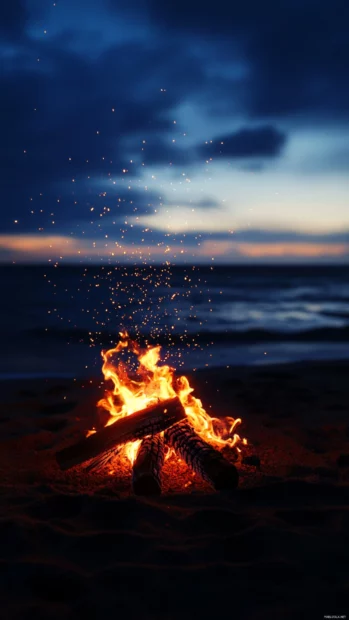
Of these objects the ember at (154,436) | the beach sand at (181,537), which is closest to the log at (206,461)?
the ember at (154,436)

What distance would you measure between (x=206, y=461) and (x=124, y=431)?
0.88 metres

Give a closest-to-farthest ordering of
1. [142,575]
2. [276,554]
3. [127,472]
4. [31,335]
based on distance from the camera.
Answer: [142,575] < [276,554] < [127,472] < [31,335]

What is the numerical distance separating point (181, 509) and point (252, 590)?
3.53ft

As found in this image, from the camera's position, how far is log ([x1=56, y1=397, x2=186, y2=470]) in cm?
501

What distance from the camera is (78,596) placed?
10.4 ft

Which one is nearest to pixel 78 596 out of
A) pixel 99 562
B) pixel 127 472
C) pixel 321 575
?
pixel 99 562

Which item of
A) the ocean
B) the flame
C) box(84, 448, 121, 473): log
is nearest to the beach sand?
box(84, 448, 121, 473): log

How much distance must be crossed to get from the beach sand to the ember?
176 millimetres

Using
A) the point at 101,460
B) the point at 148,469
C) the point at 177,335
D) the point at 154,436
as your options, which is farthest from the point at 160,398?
the point at 177,335

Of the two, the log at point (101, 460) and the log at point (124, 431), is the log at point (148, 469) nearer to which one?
the log at point (124, 431)

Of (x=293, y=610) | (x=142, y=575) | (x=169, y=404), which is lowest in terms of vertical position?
(x=293, y=610)

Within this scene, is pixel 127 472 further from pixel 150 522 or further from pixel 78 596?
pixel 78 596

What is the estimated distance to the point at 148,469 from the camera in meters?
4.55

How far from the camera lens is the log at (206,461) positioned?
15.0 ft
